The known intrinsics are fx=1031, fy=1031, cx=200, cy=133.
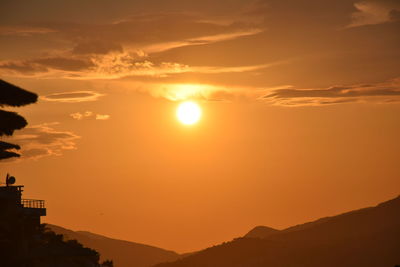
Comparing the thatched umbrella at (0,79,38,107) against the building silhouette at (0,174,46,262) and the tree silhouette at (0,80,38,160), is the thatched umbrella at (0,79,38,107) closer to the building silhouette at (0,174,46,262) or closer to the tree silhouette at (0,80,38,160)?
the tree silhouette at (0,80,38,160)

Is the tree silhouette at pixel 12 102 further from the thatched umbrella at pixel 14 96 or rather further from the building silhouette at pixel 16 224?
the building silhouette at pixel 16 224

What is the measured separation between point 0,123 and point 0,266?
1471 centimetres

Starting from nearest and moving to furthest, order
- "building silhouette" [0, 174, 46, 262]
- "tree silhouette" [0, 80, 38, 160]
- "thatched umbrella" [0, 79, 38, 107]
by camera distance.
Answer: "tree silhouette" [0, 80, 38, 160], "thatched umbrella" [0, 79, 38, 107], "building silhouette" [0, 174, 46, 262]

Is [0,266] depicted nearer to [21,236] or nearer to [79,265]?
[21,236]

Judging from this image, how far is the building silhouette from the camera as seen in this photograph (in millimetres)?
56719

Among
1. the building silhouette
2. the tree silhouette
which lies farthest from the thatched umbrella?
the building silhouette

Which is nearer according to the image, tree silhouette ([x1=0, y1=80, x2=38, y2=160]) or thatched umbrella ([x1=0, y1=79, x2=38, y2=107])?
tree silhouette ([x1=0, y1=80, x2=38, y2=160])

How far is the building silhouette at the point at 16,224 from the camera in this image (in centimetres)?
5672

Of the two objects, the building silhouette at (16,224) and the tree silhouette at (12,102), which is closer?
the tree silhouette at (12,102)

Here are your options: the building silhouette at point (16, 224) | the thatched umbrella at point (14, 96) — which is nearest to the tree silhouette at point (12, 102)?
the thatched umbrella at point (14, 96)

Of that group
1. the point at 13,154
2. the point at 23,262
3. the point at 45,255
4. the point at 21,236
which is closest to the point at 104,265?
the point at 45,255

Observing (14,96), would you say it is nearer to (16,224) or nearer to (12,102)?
(12,102)

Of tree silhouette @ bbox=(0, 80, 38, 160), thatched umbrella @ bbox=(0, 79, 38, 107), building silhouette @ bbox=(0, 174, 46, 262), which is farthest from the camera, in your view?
building silhouette @ bbox=(0, 174, 46, 262)

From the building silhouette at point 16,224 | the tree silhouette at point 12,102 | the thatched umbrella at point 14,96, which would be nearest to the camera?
the tree silhouette at point 12,102
